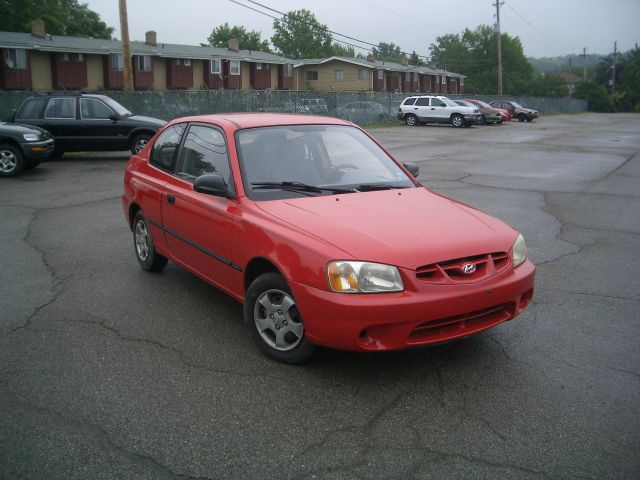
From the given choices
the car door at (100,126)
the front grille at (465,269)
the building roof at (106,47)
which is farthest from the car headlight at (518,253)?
the building roof at (106,47)

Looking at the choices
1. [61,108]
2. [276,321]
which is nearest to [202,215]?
[276,321]

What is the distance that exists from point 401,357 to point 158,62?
166 ft

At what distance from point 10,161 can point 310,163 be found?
1111 cm

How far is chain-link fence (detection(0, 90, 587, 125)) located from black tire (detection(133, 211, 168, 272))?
15.8m

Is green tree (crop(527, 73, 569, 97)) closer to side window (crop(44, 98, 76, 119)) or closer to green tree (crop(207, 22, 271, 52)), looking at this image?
green tree (crop(207, 22, 271, 52))

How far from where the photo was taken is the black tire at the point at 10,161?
13.5 meters

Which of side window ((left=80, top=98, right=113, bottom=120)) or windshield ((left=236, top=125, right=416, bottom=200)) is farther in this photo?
side window ((left=80, top=98, right=113, bottom=120))

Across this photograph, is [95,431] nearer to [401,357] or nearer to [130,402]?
[130,402]

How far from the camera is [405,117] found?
3838 cm

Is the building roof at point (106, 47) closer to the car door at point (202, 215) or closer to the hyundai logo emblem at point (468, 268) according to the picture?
the car door at point (202, 215)

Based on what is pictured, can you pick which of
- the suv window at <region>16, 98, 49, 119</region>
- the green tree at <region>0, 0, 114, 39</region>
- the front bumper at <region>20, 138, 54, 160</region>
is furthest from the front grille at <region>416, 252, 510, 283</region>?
the green tree at <region>0, 0, 114, 39</region>

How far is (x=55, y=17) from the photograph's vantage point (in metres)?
61.1

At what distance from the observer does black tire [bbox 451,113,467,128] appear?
3641 cm

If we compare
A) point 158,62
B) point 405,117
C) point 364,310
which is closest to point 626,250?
point 364,310
